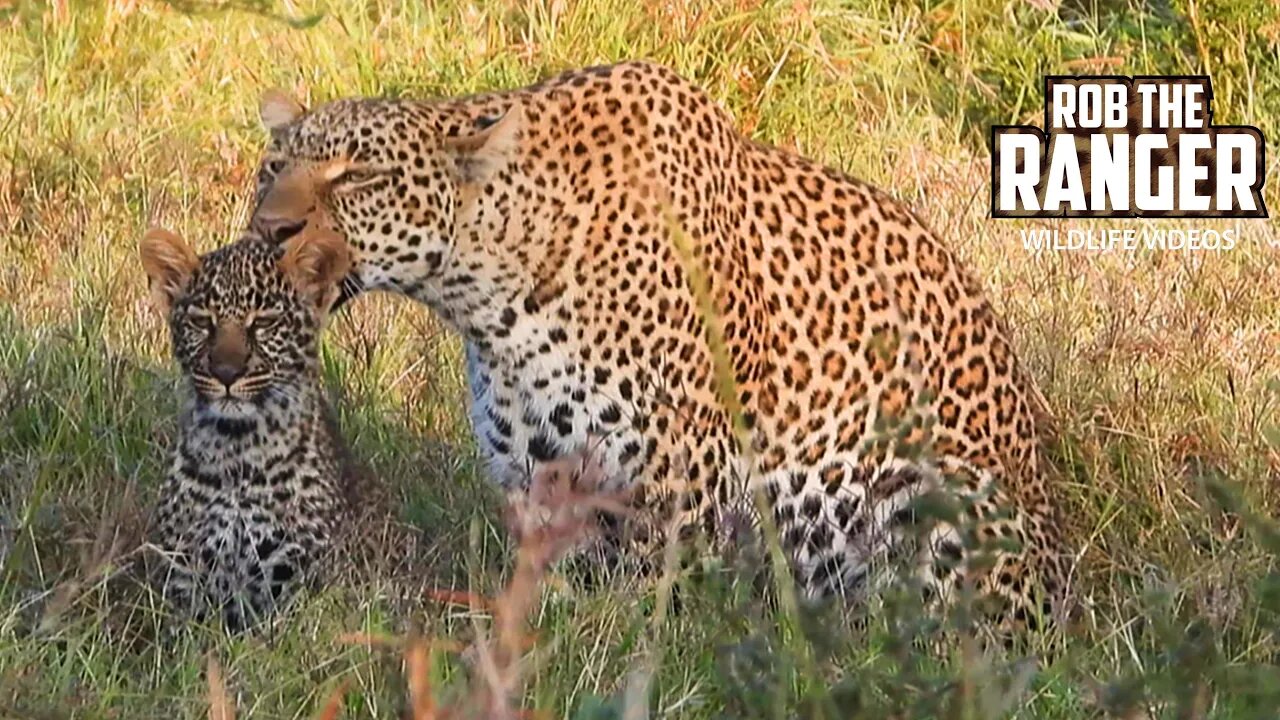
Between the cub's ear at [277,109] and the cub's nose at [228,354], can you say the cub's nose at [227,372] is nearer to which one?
the cub's nose at [228,354]

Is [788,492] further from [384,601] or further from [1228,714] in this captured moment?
[1228,714]

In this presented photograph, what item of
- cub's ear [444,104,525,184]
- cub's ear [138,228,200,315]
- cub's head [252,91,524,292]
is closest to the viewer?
cub's ear [138,228,200,315]

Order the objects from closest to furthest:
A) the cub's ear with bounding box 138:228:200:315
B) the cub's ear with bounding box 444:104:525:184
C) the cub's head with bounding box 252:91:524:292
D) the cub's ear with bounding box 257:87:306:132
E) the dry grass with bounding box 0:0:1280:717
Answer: the dry grass with bounding box 0:0:1280:717
the cub's ear with bounding box 138:228:200:315
the cub's head with bounding box 252:91:524:292
the cub's ear with bounding box 444:104:525:184
the cub's ear with bounding box 257:87:306:132

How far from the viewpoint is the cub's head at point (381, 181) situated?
5.37 m

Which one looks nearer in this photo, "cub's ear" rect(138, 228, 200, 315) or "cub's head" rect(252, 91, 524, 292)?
"cub's ear" rect(138, 228, 200, 315)

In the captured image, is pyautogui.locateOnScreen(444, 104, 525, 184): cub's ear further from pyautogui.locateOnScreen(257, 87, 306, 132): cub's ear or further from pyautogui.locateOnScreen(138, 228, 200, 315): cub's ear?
pyautogui.locateOnScreen(138, 228, 200, 315): cub's ear

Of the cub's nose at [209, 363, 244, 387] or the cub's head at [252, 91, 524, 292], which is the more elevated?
the cub's head at [252, 91, 524, 292]

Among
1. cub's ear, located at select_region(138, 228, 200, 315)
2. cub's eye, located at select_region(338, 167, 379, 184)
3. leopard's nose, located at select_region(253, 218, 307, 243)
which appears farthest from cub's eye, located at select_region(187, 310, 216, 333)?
cub's eye, located at select_region(338, 167, 379, 184)

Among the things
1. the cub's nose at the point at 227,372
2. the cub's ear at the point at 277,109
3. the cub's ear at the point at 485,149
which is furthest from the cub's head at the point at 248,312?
the cub's ear at the point at 277,109

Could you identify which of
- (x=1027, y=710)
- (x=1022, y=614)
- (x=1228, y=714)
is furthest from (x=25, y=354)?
(x=1228, y=714)

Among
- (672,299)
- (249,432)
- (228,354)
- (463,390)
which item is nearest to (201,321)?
(228,354)

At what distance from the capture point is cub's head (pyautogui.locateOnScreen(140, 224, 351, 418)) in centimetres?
514

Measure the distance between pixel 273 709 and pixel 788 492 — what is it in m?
1.62

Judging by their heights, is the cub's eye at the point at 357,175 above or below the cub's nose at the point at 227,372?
above
